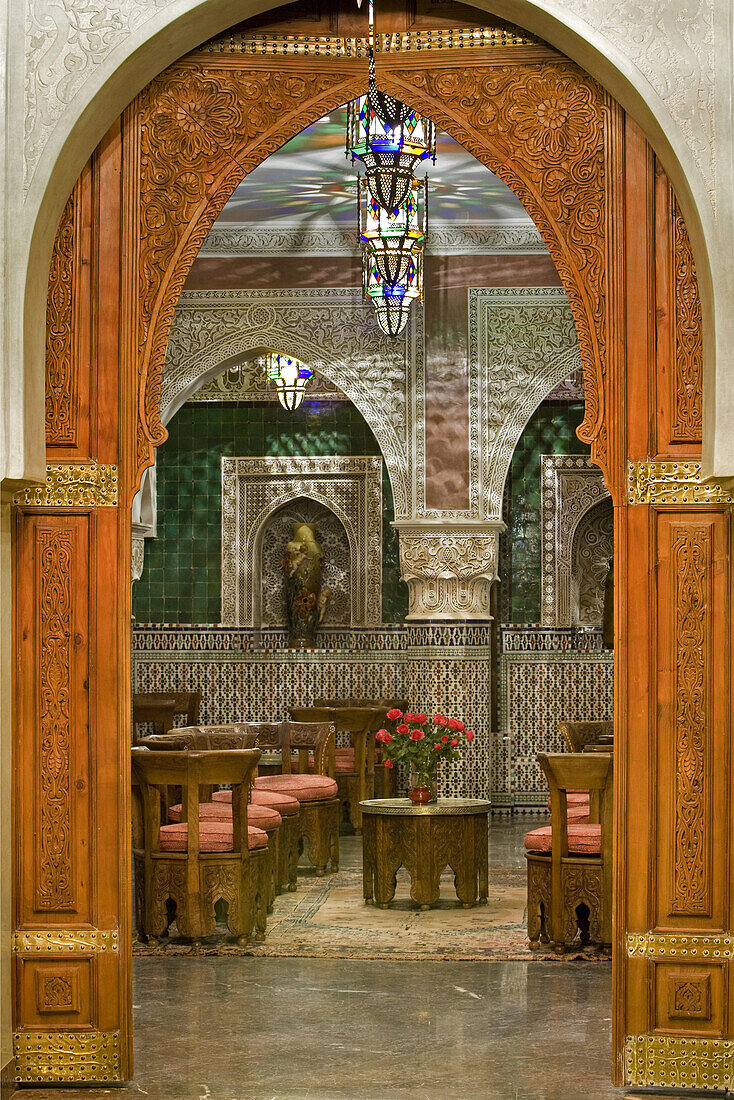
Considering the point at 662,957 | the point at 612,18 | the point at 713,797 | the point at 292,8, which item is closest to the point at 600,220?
the point at 612,18

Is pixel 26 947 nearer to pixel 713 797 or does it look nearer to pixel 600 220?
pixel 713 797

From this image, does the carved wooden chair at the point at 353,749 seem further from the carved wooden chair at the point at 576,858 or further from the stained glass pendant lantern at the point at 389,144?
the stained glass pendant lantern at the point at 389,144

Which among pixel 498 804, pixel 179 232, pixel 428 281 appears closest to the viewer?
pixel 179 232

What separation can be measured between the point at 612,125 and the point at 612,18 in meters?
0.40

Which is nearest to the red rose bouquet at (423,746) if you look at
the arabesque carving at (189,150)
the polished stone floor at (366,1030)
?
the polished stone floor at (366,1030)

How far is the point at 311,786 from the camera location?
8.80 metres

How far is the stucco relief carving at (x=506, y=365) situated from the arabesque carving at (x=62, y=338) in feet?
19.2

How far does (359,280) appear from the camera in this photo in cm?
1077

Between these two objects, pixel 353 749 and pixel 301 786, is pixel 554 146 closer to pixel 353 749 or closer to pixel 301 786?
pixel 301 786

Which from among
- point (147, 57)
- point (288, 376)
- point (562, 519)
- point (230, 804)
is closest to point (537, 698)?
A: point (562, 519)

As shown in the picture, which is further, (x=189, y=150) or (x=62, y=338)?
(x=189, y=150)

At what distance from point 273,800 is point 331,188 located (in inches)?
175

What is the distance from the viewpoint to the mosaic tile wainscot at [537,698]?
1209 cm

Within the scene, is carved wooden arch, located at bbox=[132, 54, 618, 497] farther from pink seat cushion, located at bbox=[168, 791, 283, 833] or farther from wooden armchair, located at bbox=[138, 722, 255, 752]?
wooden armchair, located at bbox=[138, 722, 255, 752]
